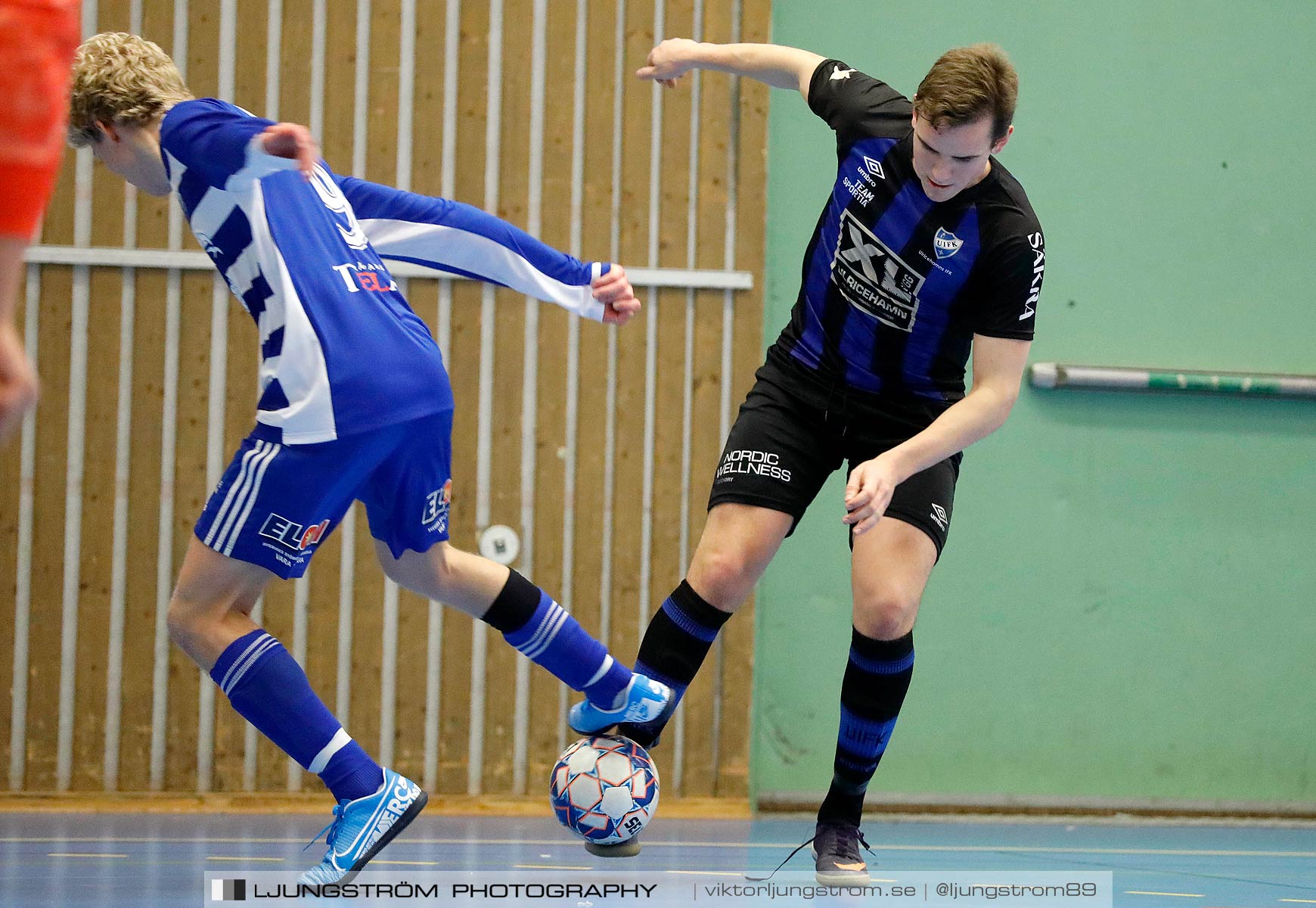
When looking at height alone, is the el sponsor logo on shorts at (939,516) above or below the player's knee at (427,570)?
above

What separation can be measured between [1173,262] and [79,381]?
4.81 meters

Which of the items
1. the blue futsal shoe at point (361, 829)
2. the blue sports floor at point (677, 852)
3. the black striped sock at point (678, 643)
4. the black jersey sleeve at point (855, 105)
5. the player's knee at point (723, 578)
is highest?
the black jersey sleeve at point (855, 105)

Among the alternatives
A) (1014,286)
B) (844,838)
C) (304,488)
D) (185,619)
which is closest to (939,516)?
(1014,286)

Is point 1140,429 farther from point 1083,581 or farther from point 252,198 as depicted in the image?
point 252,198

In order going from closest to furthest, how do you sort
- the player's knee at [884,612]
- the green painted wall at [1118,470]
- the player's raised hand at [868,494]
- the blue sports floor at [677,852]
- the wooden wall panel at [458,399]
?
1. the player's raised hand at [868,494]
2. the player's knee at [884,612]
3. the blue sports floor at [677,852]
4. the wooden wall panel at [458,399]
5. the green painted wall at [1118,470]

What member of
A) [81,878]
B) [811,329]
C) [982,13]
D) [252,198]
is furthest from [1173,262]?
[81,878]

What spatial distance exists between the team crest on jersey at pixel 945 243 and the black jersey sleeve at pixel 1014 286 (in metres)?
0.08

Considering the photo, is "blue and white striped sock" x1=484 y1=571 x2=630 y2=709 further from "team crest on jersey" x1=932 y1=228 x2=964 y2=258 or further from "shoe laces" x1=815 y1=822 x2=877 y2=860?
"team crest on jersey" x1=932 y1=228 x2=964 y2=258

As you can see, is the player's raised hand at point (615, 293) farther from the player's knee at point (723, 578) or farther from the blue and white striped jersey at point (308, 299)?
the player's knee at point (723, 578)

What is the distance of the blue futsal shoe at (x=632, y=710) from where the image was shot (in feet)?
10.5

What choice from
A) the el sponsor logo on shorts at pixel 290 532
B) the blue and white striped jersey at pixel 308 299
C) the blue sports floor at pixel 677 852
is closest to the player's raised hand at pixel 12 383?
the blue and white striped jersey at pixel 308 299

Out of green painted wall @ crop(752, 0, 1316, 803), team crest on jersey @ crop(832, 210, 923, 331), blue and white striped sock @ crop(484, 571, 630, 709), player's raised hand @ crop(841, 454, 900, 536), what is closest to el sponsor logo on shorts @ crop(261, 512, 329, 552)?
blue and white striped sock @ crop(484, 571, 630, 709)

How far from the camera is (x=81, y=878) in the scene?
11.9 ft

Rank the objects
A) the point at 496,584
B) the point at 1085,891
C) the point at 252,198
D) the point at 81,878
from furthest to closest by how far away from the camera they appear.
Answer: the point at 81,878 → the point at 1085,891 → the point at 496,584 → the point at 252,198
